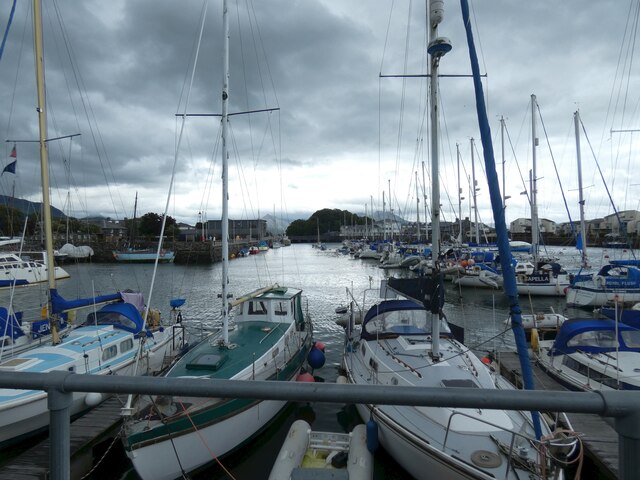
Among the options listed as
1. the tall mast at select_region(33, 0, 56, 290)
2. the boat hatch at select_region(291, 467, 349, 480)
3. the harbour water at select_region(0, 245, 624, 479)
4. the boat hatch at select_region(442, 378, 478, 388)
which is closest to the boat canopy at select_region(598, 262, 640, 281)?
the harbour water at select_region(0, 245, 624, 479)

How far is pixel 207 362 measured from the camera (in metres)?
9.72

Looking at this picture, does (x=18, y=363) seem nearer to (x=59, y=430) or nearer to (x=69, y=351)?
(x=69, y=351)

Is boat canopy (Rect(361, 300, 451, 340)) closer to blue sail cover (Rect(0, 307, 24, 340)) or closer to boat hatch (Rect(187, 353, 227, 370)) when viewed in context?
boat hatch (Rect(187, 353, 227, 370))

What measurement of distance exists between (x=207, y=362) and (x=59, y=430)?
27.7 feet

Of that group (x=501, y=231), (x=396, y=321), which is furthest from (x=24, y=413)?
(x=501, y=231)

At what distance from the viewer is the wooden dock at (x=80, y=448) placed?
8000 mm

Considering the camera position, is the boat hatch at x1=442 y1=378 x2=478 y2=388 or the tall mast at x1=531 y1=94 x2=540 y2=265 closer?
the boat hatch at x1=442 y1=378 x2=478 y2=388

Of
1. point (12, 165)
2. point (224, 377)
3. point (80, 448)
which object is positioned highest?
point (12, 165)

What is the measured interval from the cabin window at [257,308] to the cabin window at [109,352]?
4.68 m

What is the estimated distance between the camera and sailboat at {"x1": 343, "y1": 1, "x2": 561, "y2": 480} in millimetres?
6359

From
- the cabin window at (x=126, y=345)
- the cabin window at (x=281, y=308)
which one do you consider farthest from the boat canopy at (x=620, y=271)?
the cabin window at (x=126, y=345)

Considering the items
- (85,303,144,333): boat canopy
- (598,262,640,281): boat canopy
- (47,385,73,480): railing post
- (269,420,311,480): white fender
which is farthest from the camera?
(598,262,640,281): boat canopy

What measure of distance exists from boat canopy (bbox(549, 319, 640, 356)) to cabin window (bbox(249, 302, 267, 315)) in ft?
33.3

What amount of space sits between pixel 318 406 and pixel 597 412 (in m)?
12.2
